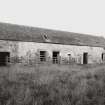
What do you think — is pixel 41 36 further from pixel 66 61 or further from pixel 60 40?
pixel 66 61

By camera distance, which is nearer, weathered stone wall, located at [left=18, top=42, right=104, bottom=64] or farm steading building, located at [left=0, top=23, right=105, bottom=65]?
farm steading building, located at [left=0, top=23, right=105, bottom=65]

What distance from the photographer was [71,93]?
3986 millimetres

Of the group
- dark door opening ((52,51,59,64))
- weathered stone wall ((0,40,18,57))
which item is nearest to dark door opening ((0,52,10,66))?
weathered stone wall ((0,40,18,57))

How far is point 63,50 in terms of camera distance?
16.7m

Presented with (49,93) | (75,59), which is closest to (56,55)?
(75,59)

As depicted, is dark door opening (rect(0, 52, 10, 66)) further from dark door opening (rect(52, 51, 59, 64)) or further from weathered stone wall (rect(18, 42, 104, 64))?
dark door opening (rect(52, 51, 59, 64))

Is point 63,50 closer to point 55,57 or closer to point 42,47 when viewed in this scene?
point 55,57

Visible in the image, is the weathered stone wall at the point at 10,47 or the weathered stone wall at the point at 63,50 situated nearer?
the weathered stone wall at the point at 10,47

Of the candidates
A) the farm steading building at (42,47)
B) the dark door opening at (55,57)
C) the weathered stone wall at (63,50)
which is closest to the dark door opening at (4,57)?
the farm steading building at (42,47)

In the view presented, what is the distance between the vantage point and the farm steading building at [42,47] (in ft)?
45.7

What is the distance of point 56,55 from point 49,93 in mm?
12979

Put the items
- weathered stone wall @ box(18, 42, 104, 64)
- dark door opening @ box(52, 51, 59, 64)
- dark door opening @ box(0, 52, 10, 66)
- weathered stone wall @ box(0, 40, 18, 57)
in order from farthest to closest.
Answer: dark door opening @ box(52, 51, 59, 64) → weathered stone wall @ box(18, 42, 104, 64) → dark door opening @ box(0, 52, 10, 66) → weathered stone wall @ box(0, 40, 18, 57)

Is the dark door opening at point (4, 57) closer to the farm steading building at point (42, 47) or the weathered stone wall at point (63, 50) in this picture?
the farm steading building at point (42, 47)

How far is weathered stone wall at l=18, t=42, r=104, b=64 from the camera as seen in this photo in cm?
1456
